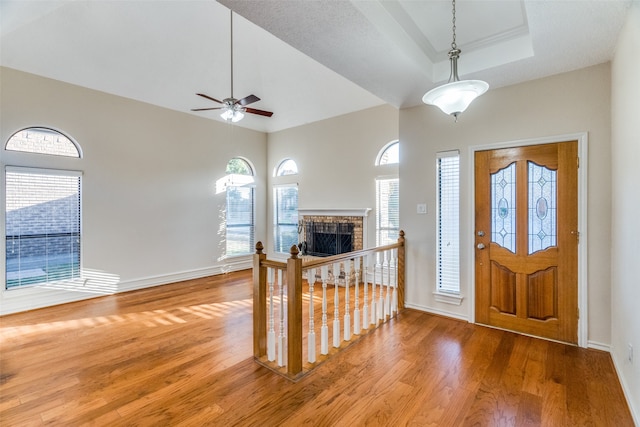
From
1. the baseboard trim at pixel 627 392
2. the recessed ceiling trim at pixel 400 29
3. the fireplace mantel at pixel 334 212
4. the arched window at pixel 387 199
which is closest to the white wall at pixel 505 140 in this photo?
the baseboard trim at pixel 627 392

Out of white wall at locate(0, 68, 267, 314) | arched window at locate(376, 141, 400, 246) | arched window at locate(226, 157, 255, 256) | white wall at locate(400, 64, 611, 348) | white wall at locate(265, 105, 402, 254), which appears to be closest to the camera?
white wall at locate(400, 64, 611, 348)

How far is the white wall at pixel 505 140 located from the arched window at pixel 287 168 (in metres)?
3.15

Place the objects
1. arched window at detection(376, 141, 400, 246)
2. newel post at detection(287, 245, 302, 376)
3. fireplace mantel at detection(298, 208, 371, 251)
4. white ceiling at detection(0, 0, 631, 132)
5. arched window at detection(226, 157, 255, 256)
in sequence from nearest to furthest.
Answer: white ceiling at detection(0, 0, 631, 132) < newel post at detection(287, 245, 302, 376) < arched window at detection(376, 141, 400, 246) < fireplace mantel at detection(298, 208, 371, 251) < arched window at detection(226, 157, 255, 256)

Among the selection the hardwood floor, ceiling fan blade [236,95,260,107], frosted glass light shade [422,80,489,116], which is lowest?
the hardwood floor

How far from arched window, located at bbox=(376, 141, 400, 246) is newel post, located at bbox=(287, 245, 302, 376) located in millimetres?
3097

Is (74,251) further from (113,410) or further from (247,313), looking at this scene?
(113,410)

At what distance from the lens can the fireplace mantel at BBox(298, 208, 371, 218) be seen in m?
5.37

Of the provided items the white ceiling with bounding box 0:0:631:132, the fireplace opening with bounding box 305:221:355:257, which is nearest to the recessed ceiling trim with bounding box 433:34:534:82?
the white ceiling with bounding box 0:0:631:132

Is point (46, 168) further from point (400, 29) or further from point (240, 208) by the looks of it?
point (400, 29)

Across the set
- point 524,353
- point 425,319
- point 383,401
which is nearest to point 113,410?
point 383,401

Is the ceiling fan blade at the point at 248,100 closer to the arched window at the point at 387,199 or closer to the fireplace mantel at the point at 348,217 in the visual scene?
the arched window at the point at 387,199

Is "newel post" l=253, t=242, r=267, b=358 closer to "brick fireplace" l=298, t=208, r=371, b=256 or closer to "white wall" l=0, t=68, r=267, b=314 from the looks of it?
"brick fireplace" l=298, t=208, r=371, b=256

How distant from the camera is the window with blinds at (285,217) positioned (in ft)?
21.9

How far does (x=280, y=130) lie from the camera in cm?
677
